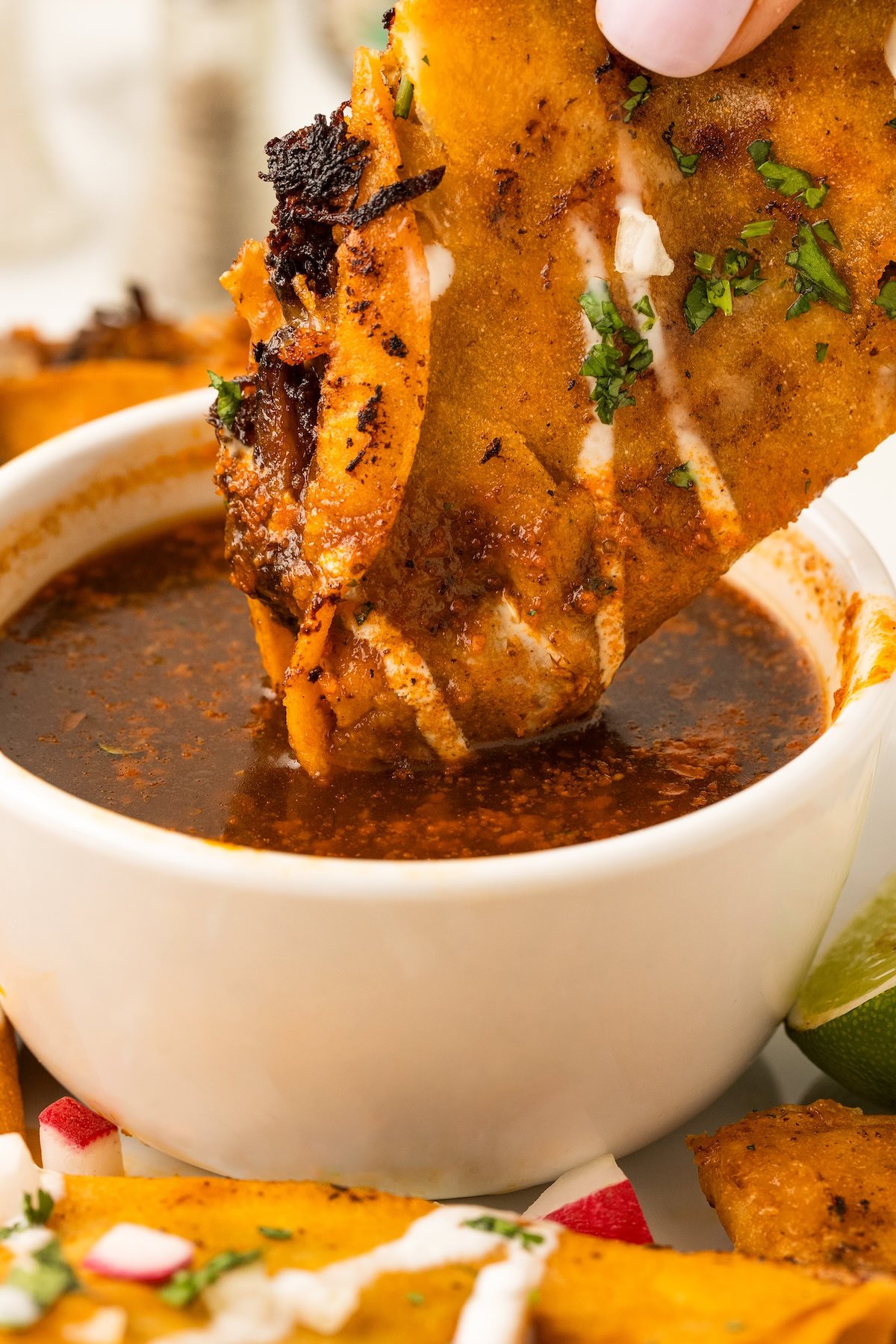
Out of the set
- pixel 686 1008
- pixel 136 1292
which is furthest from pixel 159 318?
pixel 136 1292

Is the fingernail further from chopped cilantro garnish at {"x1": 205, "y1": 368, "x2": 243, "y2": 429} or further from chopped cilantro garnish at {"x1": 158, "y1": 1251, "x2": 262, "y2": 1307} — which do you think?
chopped cilantro garnish at {"x1": 158, "y1": 1251, "x2": 262, "y2": 1307}

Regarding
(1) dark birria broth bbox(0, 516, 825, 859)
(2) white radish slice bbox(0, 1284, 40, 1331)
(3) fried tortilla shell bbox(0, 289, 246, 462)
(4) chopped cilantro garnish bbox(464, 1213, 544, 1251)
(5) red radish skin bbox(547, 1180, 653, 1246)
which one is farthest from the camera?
(3) fried tortilla shell bbox(0, 289, 246, 462)

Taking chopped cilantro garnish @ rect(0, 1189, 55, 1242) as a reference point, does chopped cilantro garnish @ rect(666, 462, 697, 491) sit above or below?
above

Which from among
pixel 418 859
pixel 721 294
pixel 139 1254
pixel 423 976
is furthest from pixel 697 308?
pixel 139 1254

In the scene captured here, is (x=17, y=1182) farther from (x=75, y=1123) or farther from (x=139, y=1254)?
(x=75, y=1123)

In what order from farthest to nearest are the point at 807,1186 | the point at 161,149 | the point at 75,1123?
the point at 161,149, the point at 75,1123, the point at 807,1186

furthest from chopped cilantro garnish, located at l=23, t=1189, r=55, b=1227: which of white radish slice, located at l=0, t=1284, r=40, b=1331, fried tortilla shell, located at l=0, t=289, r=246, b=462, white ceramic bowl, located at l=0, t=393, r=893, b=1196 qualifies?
fried tortilla shell, located at l=0, t=289, r=246, b=462

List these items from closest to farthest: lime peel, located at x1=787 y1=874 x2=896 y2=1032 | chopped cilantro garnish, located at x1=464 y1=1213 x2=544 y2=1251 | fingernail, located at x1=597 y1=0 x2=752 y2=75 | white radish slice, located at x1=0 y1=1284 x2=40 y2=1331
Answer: white radish slice, located at x1=0 y1=1284 x2=40 y2=1331 < chopped cilantro garnish, located at x1=464 y1=1213 x2=544 y2=1251 < fingernail, located at x1=597 y1=0 x2=752 y2=75 < lime peel, located at x1=787 y1=874 x2=896 y2=1032

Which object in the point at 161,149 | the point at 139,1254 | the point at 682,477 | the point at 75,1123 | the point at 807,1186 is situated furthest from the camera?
the point at 161,149
